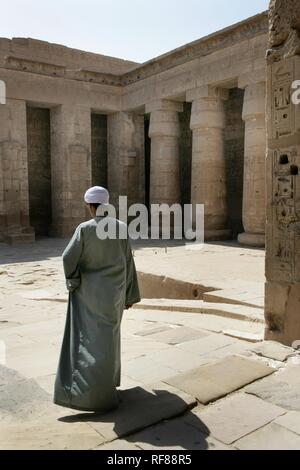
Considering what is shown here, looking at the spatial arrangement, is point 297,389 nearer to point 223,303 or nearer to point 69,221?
point 223,303

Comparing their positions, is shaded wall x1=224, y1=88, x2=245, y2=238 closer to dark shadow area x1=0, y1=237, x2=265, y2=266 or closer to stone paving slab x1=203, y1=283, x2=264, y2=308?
dark shadow area x1=0, y1=237, x2=265, y2=266

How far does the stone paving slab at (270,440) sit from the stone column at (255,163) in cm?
910

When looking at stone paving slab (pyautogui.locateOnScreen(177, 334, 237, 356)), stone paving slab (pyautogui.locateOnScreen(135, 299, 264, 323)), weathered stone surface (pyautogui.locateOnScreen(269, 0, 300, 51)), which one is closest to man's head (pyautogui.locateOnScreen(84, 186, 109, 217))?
stone paving slab (pyautogui.locateOnScreen(177, 334, 237, 356))

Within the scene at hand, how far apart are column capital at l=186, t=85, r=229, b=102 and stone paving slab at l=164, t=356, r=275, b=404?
10.4m

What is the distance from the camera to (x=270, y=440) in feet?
7.69

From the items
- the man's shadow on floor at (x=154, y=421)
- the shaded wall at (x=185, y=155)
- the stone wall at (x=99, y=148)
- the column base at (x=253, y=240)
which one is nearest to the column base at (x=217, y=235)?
the column base at (x=253, y=240)

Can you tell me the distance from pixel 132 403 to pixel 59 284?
5088 mm

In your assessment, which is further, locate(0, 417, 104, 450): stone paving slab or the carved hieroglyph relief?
the carved hieroglyph relief

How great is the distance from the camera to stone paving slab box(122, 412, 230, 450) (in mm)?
2297

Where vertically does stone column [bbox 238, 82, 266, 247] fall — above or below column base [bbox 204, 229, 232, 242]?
above

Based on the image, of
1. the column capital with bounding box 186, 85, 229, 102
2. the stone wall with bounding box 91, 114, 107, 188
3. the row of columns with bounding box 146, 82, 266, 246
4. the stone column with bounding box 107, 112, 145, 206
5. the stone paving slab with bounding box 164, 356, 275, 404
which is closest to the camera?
the stone paving slab with bounding box 164, 356, 275, 404

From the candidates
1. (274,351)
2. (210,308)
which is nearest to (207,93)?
(210,308)

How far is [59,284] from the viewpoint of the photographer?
765 cm
